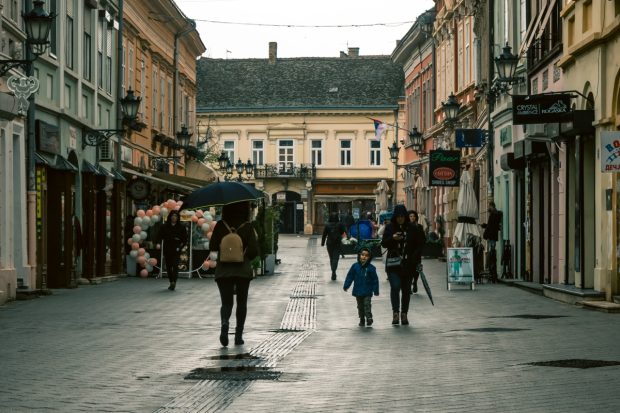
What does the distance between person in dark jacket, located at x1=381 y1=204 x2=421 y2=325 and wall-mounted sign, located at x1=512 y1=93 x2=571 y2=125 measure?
556 cm

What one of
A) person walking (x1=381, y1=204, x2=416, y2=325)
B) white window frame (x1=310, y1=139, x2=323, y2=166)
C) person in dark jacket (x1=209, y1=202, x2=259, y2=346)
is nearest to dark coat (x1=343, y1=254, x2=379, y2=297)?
person walking (x1=381, y1=204, x2=416, y2=325)

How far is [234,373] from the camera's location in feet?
43.8

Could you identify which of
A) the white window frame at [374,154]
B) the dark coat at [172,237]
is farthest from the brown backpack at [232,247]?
the white window frame at [374,154]

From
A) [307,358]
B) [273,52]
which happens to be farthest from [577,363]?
[273,52]

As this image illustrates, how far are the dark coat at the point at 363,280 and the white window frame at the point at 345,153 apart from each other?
83.8m

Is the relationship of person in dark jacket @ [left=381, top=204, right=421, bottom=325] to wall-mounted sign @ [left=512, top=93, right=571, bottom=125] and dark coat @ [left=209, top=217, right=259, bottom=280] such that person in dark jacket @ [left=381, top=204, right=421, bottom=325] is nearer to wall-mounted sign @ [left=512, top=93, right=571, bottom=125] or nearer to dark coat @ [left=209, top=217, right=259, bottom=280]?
dark coat @ [left=209, top=217, right=259, bottom=280]

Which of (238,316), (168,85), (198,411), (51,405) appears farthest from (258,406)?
(168,85)

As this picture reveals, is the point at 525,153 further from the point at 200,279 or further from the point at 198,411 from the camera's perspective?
the point at 198,411

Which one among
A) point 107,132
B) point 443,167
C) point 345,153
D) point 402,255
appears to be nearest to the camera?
point 402,255

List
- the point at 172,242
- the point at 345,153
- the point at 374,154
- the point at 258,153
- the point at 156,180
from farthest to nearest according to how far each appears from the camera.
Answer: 1. the point at 258,153
2. the point at 345,153
3. the point at 374,154
4. the point at 156,180
5. the point at 172,242

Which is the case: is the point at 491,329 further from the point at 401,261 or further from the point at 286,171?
the point at 286,171

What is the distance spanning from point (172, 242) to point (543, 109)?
930 cm

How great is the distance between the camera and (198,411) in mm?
10500

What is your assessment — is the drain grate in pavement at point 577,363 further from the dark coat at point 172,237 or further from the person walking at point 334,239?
the person walking at point 334,239
